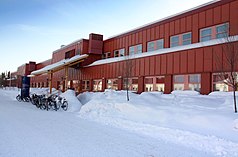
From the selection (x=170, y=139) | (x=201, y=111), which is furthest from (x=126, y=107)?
(x=170, y=139)

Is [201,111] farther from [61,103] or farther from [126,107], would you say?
[61,103]

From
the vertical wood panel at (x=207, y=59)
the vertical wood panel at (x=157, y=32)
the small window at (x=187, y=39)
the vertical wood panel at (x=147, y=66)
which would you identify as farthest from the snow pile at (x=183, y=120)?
the vertical wood panel at (x=157, y=32)

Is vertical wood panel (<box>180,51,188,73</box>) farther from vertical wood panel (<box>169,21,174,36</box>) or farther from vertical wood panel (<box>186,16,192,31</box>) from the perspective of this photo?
vertical wood panel (<box>169,21,174,36</box>)

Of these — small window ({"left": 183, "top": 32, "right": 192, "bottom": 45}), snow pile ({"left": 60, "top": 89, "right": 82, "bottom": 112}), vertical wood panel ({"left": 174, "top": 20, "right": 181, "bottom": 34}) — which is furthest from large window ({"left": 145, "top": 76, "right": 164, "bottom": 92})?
snow pile ({"left": 60, "top": 89, "right": 82, "bottom": 112})

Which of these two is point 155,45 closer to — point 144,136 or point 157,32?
point 157,32

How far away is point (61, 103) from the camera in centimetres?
1922

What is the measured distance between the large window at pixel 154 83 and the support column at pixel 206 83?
3.91 meters

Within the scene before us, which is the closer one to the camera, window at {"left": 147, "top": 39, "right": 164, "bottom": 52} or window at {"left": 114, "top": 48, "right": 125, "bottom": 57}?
window at {"left": 147, "top": 39, "right": 164, "bottom": 52}

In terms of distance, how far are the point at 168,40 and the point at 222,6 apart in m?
5.60

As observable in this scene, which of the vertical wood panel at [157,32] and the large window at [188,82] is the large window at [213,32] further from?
the vertical wood panel at [157,32]

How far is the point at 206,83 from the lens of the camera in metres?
16.4

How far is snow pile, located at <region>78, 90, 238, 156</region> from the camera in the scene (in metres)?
7.55

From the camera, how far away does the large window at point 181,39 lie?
1981 cm

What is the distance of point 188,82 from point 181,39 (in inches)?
183
